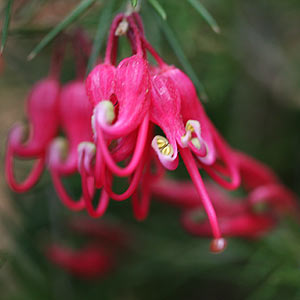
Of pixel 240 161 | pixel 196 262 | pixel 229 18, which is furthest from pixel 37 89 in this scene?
pixel 229 18

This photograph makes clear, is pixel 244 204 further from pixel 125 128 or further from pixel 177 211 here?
pixel 125 128

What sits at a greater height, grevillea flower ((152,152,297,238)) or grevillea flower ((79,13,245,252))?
grevillea flower ((79,13,245,252))

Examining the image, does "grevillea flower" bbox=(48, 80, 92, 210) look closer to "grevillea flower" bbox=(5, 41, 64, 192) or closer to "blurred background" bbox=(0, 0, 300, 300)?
"grevillea flower" bbox=(5, 41, 64, 192)

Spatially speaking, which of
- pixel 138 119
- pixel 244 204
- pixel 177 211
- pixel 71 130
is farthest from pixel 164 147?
pixel 177 211

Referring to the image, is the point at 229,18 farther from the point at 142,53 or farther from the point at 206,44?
the point at 142,53

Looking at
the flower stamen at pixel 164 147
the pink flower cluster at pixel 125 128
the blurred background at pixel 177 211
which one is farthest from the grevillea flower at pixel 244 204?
the flower stamen at pixel 164 147

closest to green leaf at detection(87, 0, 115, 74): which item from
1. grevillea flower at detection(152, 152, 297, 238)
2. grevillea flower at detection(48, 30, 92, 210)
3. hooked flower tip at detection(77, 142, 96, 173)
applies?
grevillea flower at detection(48, 30, 92, 210)

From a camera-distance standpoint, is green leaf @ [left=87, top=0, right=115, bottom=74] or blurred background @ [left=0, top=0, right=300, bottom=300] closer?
green leaf @ [left=87, top=0, right=115, bottom=74]
